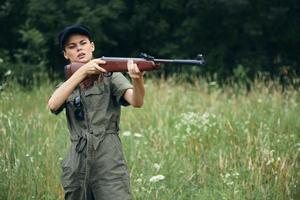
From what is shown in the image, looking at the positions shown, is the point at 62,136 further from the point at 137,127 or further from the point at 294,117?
the point at 294,117

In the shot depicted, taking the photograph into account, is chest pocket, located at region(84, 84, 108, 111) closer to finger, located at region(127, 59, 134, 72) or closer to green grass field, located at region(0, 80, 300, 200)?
finger, located at region(127, 59, 134, 72)

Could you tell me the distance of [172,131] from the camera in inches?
243

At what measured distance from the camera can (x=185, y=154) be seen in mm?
5480

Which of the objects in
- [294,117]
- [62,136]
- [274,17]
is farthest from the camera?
[274,17]

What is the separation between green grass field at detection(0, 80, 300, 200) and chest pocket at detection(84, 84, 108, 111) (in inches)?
46.7

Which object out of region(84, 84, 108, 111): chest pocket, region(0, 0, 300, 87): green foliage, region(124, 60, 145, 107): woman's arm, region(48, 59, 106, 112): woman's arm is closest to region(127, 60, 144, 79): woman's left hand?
region(124, 60, 145, 107): woman's arm

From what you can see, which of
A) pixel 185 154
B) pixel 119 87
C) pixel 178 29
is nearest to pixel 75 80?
pixel 119 87

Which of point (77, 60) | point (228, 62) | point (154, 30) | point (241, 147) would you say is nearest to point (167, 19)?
point (154, 30)

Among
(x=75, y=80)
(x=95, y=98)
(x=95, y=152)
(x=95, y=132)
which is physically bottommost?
(x=95, y=152)

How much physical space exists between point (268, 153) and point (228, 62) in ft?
32.7

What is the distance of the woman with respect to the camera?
3500 mm

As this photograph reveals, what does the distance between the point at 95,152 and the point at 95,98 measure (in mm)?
339

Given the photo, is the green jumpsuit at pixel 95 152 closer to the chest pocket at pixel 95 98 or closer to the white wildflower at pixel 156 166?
the chest pocket at pixel 95 98

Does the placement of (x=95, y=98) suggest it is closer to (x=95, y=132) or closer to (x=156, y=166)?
(x=95, y=132)
